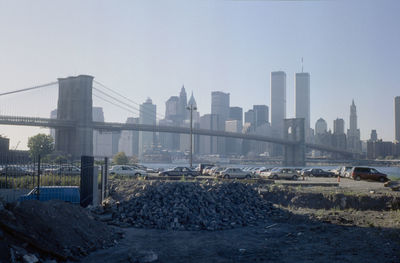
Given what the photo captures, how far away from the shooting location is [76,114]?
74062 millimetres

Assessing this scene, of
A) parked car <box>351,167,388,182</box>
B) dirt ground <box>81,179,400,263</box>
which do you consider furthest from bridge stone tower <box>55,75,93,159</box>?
dirt ground <box>81,179,400,263</box>

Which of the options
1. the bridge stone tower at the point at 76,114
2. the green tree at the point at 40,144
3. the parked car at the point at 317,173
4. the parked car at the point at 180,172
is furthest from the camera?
the bridge stone tower at the point at 76,114

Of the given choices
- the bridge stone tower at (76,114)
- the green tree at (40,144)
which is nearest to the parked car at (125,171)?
the bridge stone tower at (76,114)

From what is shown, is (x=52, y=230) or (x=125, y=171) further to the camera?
(x=125, y=171)

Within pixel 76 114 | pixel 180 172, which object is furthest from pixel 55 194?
pixel 76 114

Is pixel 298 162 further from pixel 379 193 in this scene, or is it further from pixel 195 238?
pixel 195 238

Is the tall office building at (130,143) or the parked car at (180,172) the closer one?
the parked car at (180,172)

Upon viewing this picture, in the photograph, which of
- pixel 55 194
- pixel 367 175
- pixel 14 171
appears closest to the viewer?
pixel 55 194

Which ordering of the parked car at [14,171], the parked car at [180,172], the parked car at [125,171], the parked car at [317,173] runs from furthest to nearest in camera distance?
the parked car at [317,173]
the parked car at [180,172]
the parked car at [125,171]
the parked car at [14,171]

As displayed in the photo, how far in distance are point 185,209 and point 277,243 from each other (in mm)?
4320

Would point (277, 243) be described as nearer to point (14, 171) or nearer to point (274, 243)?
point (274, 243)

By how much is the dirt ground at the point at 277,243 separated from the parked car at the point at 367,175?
20309 millimetres

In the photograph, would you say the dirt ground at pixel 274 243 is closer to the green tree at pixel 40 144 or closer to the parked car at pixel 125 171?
the parked car at pixel 125 171

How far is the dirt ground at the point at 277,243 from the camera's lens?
10.4m
